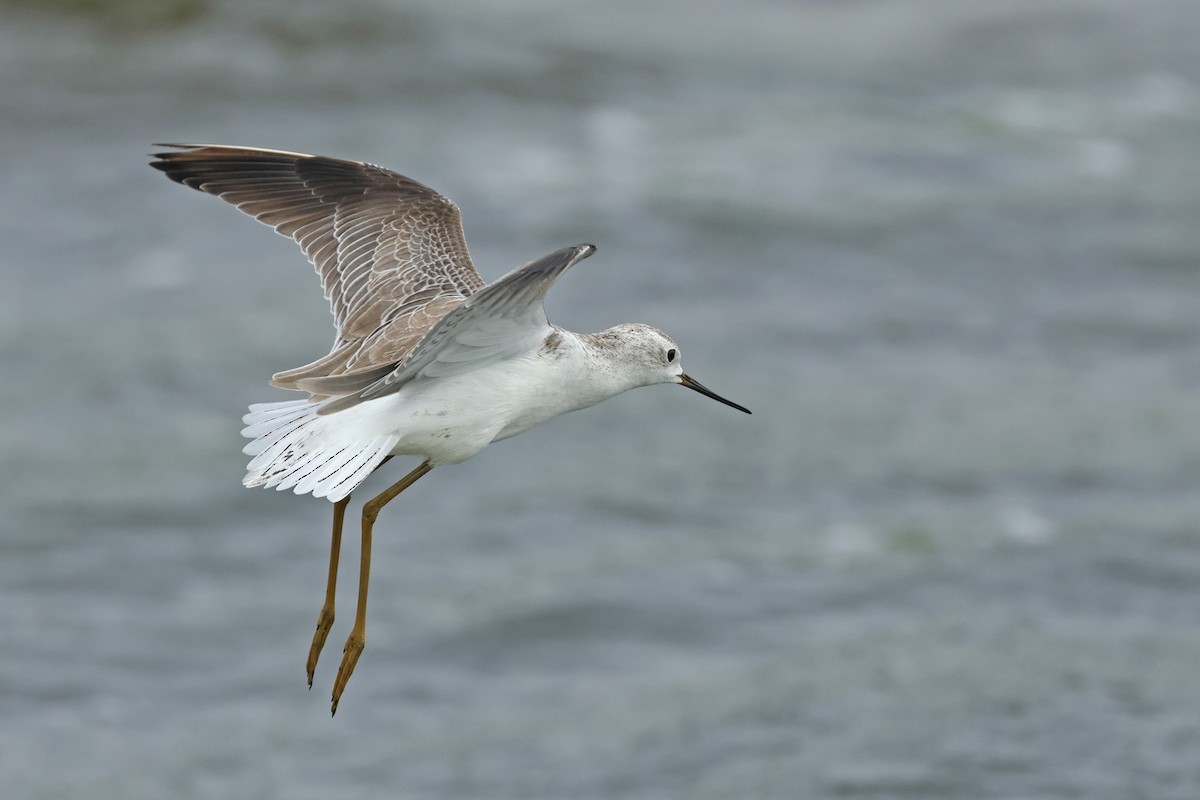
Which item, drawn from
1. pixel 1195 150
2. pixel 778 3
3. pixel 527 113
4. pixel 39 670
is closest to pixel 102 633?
pixel 39 670

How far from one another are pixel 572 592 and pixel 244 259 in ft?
18.8

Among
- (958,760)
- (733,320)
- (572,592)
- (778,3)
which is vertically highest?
(778,3)

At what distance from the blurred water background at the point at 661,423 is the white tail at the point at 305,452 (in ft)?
30.2

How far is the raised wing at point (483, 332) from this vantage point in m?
8.20

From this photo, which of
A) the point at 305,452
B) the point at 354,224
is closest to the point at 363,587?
the point at 305,452

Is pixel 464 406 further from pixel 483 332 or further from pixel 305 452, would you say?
pixel 305 452

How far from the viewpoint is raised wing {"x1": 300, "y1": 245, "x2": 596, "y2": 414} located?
26.9ft

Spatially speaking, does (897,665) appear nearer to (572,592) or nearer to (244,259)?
(572,592)

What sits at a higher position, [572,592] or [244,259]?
[244,259]

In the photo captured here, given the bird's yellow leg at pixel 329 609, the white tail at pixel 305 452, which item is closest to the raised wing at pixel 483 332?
the white tail at pixel 305 452

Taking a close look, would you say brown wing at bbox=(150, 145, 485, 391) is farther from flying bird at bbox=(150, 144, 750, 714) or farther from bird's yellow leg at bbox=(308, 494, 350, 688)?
bird's yellow leg at bbox=(308, 494, 350, 688)

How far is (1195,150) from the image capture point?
2548 centimetres

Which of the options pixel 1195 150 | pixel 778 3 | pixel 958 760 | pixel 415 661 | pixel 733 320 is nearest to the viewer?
pixel 958 760

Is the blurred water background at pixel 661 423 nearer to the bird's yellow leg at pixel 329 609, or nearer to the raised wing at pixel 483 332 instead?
the bird's yellow leg at pixel 329 609
